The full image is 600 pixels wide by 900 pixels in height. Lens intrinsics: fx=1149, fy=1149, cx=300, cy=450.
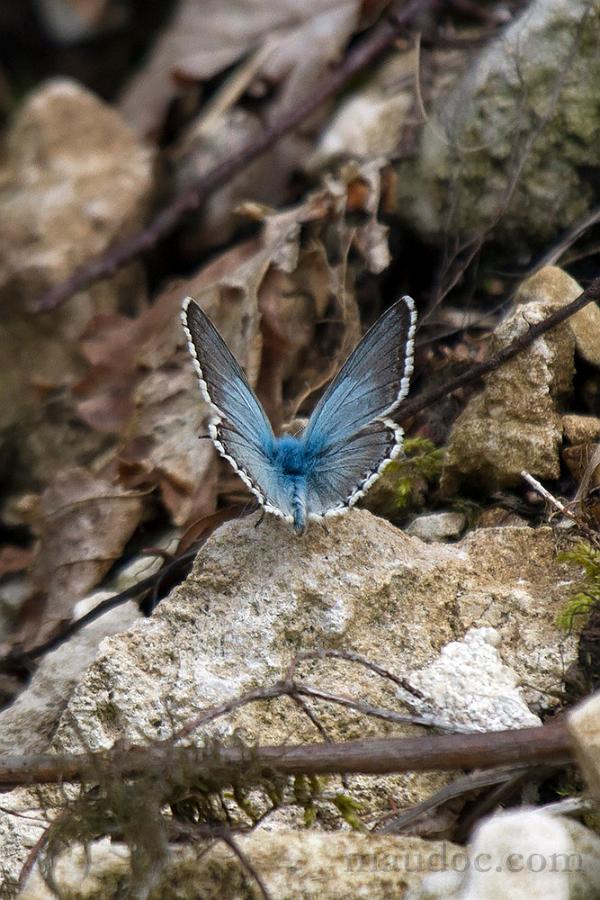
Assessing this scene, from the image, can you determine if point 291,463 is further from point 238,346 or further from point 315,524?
point 238,346

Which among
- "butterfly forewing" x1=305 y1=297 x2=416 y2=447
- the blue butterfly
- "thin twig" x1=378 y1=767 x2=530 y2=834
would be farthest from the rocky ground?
"butterfly forewing" x1=305 y1=297 x2=416 y2=447

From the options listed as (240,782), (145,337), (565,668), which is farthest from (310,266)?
(240,782)

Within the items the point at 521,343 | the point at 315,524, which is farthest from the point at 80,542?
the point at 521,343

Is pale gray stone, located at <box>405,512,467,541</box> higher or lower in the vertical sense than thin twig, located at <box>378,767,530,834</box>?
lower

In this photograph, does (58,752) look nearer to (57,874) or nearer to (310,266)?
(57,874)

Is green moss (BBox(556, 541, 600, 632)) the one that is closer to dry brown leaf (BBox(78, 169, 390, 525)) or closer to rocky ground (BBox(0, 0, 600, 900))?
rocky ground (BBox(0, 0, 600, 900))

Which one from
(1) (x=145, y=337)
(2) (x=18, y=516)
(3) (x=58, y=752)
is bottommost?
(2) (x=18, y=516)

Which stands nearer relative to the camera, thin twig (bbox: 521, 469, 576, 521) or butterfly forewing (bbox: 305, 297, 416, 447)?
thin twig (bbox: 521, 469, 576, 521)
